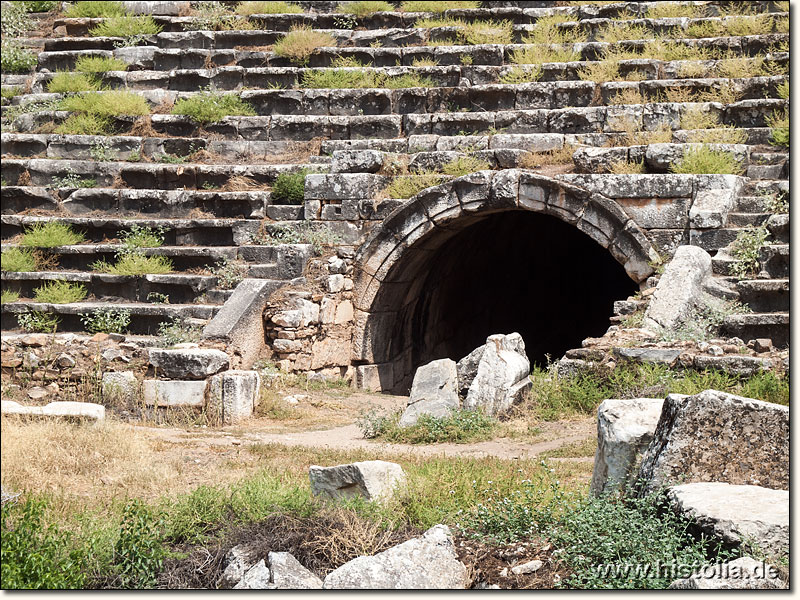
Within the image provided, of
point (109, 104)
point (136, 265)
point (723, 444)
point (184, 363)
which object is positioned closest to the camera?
point (723, 444)

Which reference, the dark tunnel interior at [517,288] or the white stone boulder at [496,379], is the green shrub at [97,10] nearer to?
the dark tunnel interior at [517,288]

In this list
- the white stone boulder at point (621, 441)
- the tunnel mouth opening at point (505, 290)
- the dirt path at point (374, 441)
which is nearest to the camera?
the white stone boulder at point (621, 441)

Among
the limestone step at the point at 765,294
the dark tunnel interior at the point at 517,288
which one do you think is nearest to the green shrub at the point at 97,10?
the dark tunnel interior at the point at 517,288

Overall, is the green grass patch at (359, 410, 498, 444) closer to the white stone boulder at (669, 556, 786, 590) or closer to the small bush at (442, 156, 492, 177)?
the small bush at (442, 156, 492, 177)

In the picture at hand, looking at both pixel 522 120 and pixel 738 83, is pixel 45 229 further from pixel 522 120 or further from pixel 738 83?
pixel 738 83

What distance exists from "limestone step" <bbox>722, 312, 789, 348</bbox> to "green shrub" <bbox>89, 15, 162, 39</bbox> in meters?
10.7

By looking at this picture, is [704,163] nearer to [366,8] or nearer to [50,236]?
[366,8]

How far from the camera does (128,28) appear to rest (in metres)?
15.9

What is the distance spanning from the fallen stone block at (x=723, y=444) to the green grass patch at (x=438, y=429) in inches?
130

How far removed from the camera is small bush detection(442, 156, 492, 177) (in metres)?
11.6

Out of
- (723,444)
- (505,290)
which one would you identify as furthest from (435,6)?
(723,444)

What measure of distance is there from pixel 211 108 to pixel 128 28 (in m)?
3.31

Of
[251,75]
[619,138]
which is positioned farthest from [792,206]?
[251,75]

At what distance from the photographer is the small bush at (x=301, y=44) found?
14.6m
